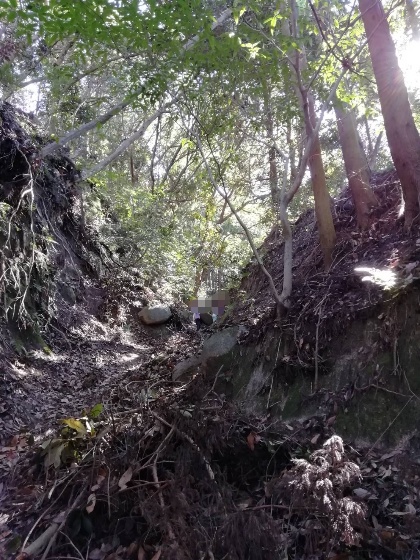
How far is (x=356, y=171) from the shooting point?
6.65 metres

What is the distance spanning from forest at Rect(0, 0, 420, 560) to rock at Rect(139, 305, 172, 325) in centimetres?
318

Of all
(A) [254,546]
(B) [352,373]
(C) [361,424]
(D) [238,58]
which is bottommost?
(A) [254,546]

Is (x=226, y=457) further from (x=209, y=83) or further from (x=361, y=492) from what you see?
(x=209, y=83)

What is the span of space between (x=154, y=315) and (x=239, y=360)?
8174 millimetres

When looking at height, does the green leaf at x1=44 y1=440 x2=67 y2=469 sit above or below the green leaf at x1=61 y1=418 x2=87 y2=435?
below

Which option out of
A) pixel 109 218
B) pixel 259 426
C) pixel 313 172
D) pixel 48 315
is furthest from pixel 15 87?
pixel 259 426

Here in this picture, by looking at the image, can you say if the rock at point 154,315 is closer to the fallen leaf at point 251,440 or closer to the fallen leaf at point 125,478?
the fallen leaf at point 251,440

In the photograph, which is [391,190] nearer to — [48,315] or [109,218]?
[48,315]

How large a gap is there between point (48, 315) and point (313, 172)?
19.8 ft

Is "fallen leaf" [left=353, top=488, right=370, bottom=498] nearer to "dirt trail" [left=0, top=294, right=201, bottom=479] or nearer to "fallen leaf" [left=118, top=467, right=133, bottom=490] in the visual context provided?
"fallen leaf" [left=118, top=467, right=133, bottom=490]

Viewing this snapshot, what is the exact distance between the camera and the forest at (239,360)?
2.78 m

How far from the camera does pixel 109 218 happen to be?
563 inches

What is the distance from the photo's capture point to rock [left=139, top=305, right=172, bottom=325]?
1301 centimetres

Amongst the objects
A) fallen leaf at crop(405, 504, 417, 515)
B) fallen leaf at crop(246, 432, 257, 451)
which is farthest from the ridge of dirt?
fallen leaf at crop(405, 504, 417, 515)
